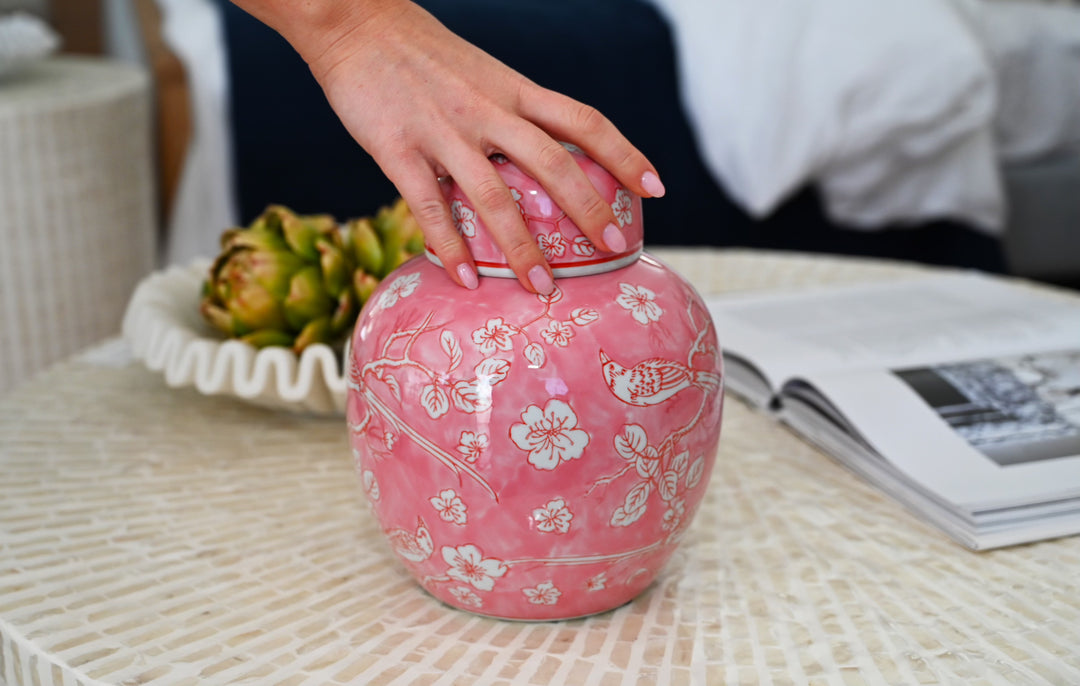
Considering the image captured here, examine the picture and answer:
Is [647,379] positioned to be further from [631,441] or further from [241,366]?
[241,366]

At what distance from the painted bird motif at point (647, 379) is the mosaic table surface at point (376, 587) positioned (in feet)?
0.41

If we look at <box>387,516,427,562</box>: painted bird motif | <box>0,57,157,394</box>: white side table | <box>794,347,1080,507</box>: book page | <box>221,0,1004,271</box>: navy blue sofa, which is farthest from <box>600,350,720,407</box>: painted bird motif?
<box>221,0,1004,271</box>: navy blue sofa

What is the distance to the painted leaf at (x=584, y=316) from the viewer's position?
0.46 metres

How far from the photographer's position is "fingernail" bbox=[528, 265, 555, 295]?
47 cm

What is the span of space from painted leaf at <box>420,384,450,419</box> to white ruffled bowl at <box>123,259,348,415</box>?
221 mm

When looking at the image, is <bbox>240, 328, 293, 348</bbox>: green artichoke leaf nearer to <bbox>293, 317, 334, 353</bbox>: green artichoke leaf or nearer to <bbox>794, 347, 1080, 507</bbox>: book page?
<bbox>293, 317, 334, 353</bbox>: green artichoke leaf

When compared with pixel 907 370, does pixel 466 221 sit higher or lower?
higher

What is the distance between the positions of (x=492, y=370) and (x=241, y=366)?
0.29m

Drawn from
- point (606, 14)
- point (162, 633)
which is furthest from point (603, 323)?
point (606, 14)

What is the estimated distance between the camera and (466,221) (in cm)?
49

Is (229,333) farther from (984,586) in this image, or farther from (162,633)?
(984,586)

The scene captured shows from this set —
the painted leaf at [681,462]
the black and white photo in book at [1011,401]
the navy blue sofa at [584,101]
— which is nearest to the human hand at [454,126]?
the painted leaf at [681,462]

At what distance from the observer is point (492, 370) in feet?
1.49

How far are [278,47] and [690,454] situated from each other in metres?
1.26
